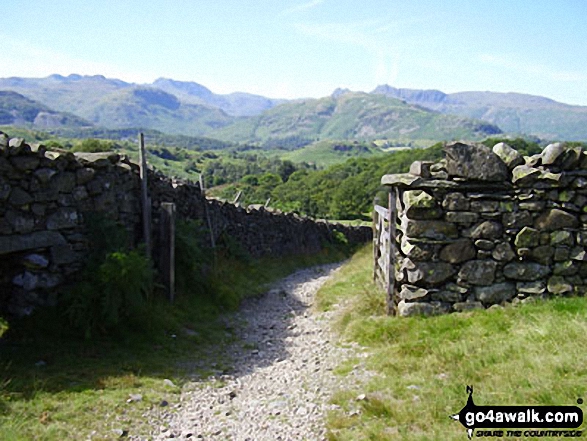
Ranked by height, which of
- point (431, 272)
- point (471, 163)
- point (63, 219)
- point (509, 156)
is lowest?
point (431, 272)

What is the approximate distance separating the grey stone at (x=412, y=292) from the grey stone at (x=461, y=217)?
1287 mm

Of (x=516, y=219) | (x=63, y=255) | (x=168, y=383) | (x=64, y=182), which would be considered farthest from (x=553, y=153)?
(x=63, y=255)

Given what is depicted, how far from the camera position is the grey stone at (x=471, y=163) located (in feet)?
26.6

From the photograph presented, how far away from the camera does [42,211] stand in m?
7.12

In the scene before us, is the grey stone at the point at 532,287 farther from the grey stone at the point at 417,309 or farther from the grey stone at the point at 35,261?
the grey stone at the point at 35,261

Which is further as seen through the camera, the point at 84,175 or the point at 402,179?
the point at 402,179

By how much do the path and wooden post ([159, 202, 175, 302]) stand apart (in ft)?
5.47

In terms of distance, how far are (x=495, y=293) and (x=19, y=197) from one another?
7.65 meters

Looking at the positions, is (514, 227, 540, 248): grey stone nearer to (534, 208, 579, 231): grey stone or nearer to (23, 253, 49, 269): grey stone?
(534, 208, 579, 231): grey stone

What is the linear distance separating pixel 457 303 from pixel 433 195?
6.23ft

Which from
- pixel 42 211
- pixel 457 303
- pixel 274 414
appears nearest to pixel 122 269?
pixel 42 211

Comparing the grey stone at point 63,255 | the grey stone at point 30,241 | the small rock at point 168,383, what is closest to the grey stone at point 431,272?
the small rock at point 168,383

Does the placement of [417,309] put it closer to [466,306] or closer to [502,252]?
[466,306]

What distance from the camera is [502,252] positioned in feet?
27.1
